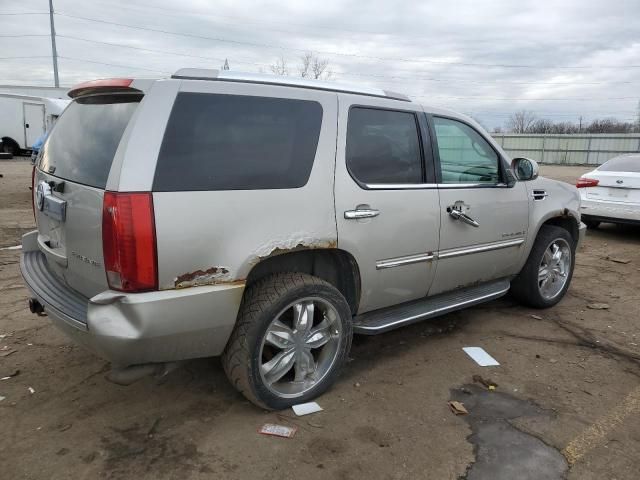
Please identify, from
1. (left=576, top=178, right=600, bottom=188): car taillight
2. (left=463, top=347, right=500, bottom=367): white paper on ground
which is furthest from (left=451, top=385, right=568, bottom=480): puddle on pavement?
(left=576, top=178, right=600, bottom=188): car taillight

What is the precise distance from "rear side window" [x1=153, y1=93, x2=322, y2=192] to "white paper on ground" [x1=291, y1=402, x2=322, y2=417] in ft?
4.38

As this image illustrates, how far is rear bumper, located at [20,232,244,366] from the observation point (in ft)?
8.07

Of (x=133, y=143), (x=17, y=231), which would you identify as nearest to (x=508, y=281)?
(x=133, y=143)

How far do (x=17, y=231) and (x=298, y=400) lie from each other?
22.4ft

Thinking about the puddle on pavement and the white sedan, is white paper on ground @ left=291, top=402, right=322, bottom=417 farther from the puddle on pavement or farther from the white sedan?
the white sedan

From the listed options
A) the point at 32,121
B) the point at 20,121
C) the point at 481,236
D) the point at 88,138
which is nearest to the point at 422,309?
the point at 481,236

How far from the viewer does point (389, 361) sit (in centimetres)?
383

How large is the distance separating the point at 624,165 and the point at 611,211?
2.96 feet

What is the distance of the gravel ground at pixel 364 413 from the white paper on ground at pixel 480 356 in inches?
2.5

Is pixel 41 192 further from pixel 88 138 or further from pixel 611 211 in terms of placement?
pixel 611 211

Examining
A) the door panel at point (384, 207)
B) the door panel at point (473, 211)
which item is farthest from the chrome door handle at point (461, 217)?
the door panel at point (384, 207)

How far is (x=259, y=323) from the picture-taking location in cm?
281

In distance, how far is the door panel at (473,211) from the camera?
3.79 meters

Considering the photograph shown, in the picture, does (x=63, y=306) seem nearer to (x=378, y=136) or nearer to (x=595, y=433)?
(x=378, y=136)
